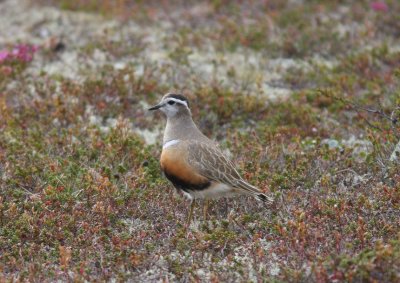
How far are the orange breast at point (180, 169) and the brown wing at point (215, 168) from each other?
0.21 feet

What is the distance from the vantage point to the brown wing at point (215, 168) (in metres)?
8.16

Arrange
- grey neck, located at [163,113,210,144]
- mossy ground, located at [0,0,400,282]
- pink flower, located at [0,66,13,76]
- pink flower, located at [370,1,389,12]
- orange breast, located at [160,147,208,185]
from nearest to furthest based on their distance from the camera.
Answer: mossy ground, located at [0,0,400,282] < orange breast, located at [160,147,208,185] < grey neck, located at [163,113,210,144] < pink flower, located at [0,66,13,76] < pink flower, located at [370,1,389,12]

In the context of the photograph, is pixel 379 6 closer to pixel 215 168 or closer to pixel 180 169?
pixel 215 168

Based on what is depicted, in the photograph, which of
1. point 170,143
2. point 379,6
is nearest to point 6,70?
point 170,143

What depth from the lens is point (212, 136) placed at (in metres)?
11.0

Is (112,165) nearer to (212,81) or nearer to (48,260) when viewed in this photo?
(48,260)

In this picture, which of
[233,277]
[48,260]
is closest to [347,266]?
[233,277]

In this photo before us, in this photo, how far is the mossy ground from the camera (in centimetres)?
719

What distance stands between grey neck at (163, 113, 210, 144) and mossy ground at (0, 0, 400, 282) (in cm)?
62

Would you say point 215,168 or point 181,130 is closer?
point 215,168

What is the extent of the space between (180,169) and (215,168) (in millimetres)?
420

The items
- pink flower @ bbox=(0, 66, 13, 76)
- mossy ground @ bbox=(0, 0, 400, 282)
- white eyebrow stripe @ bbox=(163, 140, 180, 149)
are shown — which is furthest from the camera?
pink flower @ bbox=(0, 66, 13, 76)

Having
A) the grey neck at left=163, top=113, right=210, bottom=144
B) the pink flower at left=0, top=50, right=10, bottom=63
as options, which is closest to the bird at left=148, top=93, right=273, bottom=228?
the grey neck at left=163, top=113, right=210, bottom=144

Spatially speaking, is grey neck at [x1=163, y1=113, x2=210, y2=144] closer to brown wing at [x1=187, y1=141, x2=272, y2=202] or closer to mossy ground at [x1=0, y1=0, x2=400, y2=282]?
brown wing at [x1=187, y1=141, x2=272, y2=202]
